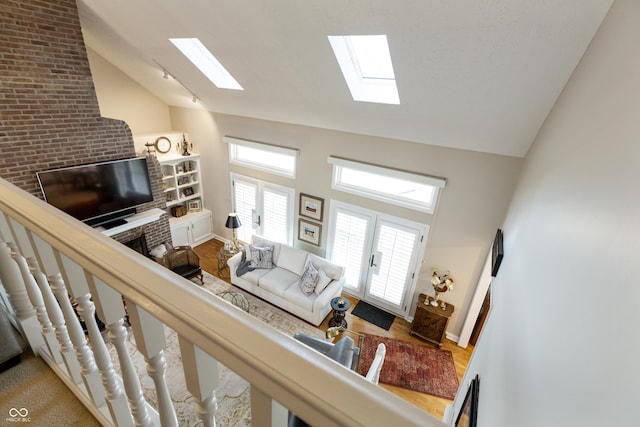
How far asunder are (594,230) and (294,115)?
3.97 m

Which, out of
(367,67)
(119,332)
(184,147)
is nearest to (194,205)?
(184,147)

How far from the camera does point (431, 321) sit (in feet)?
13.4

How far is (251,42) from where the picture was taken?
2.92 metres

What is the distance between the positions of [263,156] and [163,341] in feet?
16.5

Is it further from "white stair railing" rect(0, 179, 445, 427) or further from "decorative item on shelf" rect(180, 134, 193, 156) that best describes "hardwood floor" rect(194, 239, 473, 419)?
"white stair railing" rect(0, 179, 445, 427)

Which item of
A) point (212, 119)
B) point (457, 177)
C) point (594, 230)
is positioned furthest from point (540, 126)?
point (212, 119)

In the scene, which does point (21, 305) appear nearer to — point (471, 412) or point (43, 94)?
point (471, 412)

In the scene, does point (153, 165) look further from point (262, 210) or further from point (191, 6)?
point (191, 6)

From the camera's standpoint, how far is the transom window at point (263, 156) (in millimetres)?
4992

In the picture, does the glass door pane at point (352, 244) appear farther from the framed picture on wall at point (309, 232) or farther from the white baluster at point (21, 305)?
the white baluster at point (21, 305)

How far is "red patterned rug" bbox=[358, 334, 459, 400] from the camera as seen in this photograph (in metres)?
3.58

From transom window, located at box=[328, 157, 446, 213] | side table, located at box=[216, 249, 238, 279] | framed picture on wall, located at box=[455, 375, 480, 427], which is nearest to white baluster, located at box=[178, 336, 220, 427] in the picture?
framed picture on wall, located at box=[455, 375, 480, 427]

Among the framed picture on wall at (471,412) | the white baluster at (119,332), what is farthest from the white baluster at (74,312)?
the framed picture on wall at (471,412)

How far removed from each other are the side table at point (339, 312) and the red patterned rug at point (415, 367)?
419 millimetres
